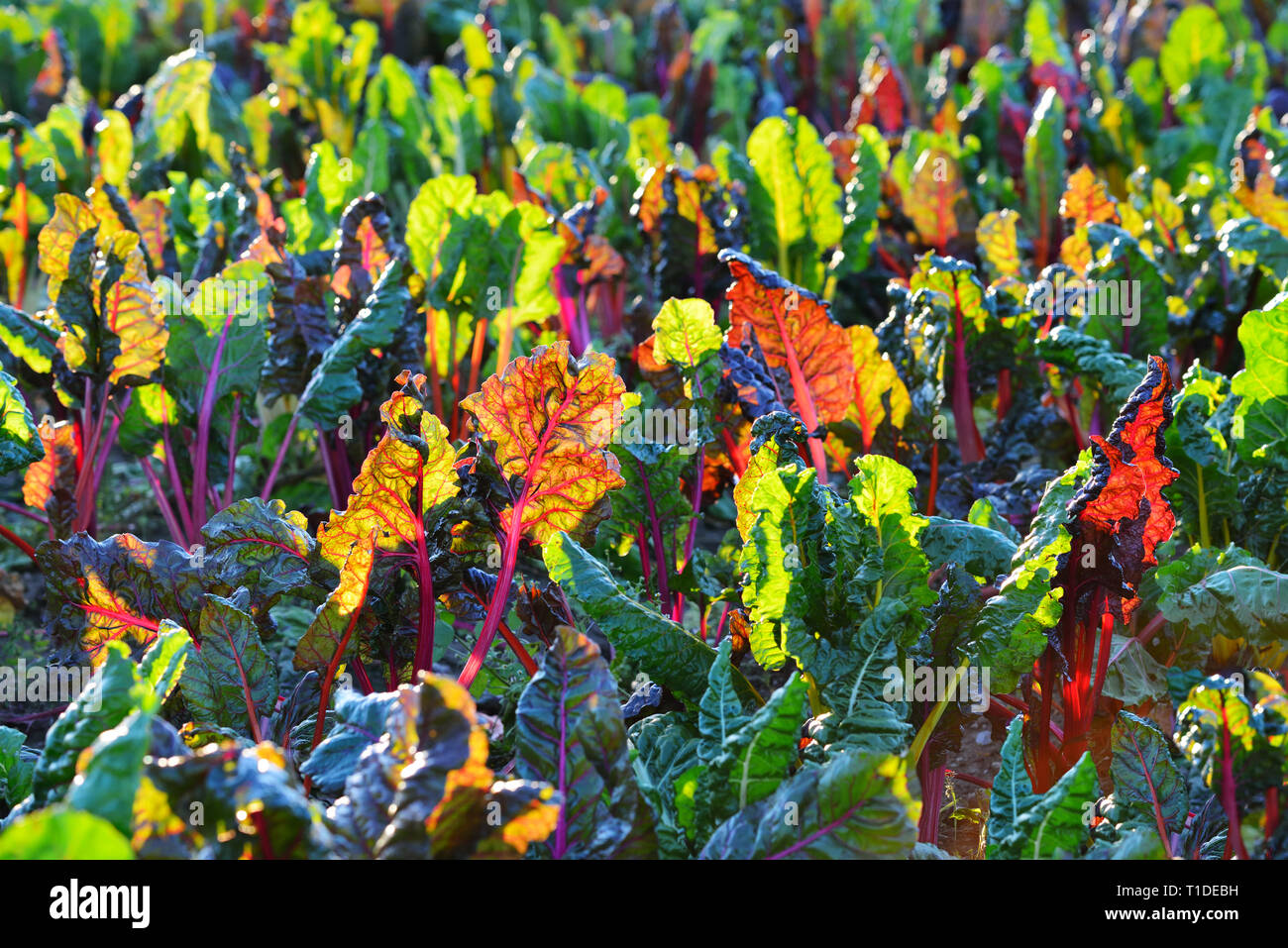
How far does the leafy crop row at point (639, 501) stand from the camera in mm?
1442

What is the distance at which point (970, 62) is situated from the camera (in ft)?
17.4

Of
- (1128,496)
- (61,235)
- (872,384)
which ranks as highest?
(61,235)

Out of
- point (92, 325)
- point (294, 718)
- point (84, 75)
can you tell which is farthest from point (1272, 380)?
point (84, 75)

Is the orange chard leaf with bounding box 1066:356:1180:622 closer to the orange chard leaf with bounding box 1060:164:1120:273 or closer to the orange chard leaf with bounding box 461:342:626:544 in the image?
the orange chard leaf with bounding box 461:342:626:544

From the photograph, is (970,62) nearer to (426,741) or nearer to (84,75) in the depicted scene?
(84,75)

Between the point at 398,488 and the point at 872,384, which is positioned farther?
the point at 872,384

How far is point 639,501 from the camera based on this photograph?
2.09m
